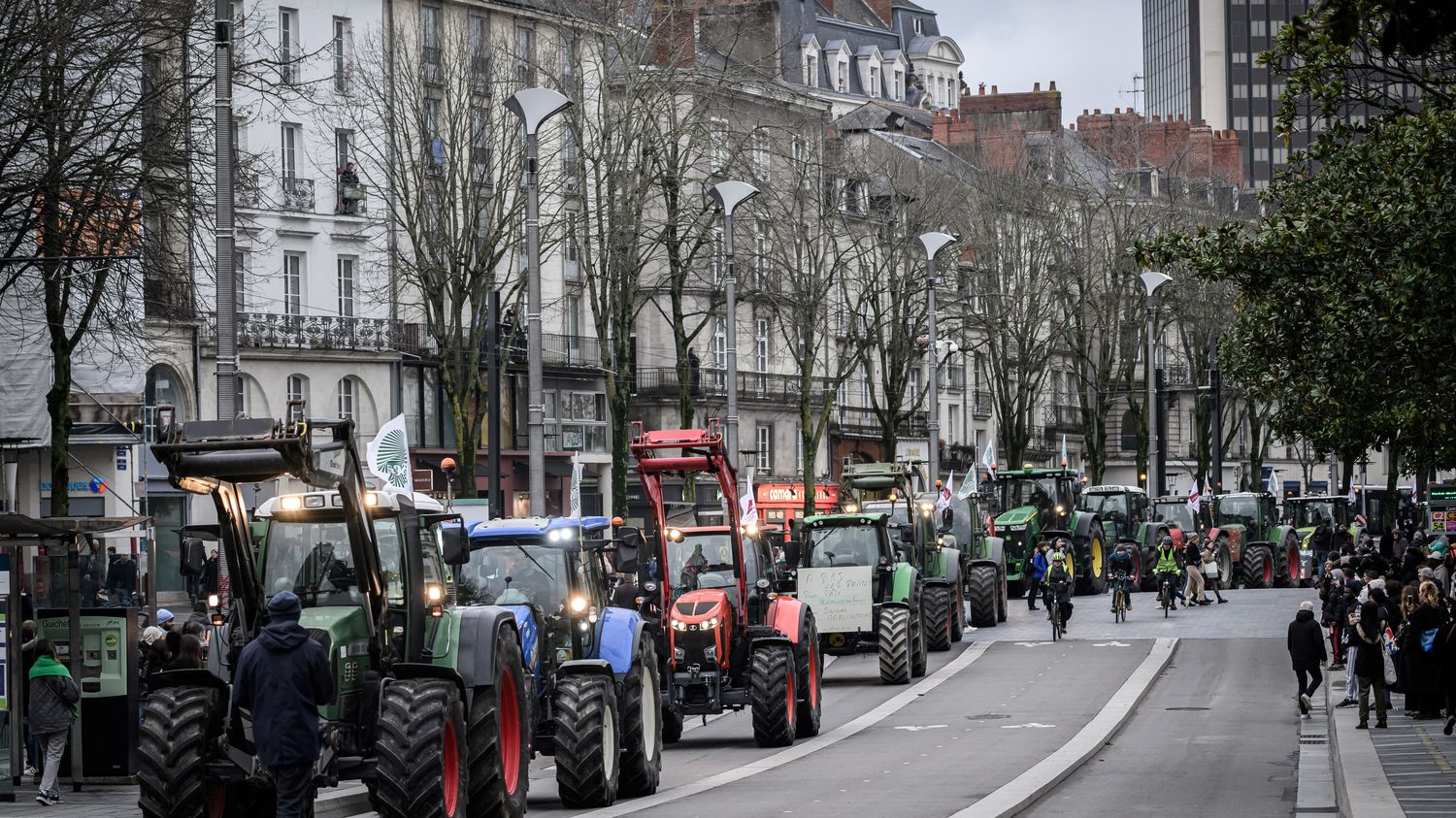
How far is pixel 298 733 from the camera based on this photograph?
12570mm

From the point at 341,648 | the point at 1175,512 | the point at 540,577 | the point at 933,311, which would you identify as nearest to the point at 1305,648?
the point at 540,577

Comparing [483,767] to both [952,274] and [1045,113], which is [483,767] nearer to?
[952,274]

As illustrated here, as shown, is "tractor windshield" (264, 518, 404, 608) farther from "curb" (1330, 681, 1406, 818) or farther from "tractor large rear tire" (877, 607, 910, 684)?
"tractor large rear tire" (877, 607, 910, 684)

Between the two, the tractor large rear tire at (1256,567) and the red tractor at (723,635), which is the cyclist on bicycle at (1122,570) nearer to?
the tractor large rear tire at (1256,567)

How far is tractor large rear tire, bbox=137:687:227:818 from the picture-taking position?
13188mm

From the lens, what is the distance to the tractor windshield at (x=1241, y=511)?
5456 cm

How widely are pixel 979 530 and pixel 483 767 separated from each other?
1123 inches

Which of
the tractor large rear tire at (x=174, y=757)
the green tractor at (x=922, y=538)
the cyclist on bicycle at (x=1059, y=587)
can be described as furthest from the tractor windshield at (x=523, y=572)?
the cyclist on bicycle at (x=1059, y=587)

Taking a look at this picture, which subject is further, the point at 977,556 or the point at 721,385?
the point at 721,385

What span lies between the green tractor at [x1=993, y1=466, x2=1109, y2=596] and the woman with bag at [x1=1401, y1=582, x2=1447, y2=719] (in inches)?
845

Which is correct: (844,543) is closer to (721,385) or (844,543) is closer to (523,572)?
(523,572)

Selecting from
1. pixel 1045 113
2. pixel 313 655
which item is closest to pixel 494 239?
pixel 313 655

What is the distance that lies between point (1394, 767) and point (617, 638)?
707 cm

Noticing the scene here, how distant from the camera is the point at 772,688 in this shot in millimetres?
22703
